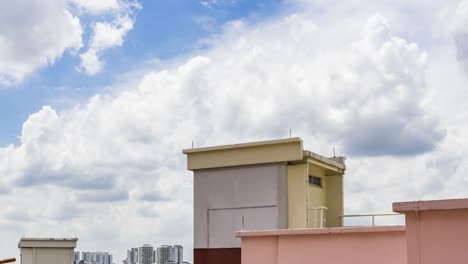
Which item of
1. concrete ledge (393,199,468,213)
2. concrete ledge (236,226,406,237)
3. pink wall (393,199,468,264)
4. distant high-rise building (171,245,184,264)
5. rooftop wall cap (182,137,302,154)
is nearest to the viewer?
concrete ledge (393,199,468,213)

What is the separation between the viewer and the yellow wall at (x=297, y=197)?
22875 millimetres

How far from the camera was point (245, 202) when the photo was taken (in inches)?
934

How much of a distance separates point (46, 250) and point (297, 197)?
14093mm

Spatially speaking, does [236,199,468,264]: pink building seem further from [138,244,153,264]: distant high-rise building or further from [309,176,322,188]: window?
[138,244,153,264]: distant high-rise building

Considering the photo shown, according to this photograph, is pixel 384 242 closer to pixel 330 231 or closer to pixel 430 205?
pixel 330 231

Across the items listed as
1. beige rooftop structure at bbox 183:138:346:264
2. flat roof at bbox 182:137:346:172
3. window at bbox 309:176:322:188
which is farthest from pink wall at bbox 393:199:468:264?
window at bbox 309:176:322:188

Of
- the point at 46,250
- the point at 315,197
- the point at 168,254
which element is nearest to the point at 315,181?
the point at 315,197

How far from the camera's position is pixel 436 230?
1238 centimetres

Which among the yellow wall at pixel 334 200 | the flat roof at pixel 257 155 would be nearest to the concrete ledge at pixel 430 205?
the flat roof at pixel 257 155

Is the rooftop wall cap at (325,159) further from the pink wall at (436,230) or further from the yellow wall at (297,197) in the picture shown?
the pink wall at (436,230)

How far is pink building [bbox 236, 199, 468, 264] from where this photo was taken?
480 inches

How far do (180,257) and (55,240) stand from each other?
2012 centimetres

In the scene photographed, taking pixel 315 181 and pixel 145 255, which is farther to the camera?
pixel 145 255

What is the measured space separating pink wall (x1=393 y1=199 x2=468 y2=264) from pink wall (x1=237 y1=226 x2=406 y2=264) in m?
2.26
